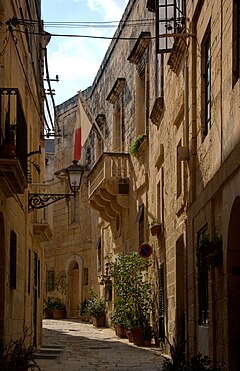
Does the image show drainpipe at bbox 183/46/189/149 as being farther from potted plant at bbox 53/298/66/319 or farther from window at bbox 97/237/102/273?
potted plant at bbox 53/298/66/319

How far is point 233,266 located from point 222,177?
3.48ft

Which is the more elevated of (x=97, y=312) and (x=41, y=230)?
(x=41, y=230)

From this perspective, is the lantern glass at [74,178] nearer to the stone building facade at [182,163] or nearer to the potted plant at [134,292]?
the stone building facade at [182,163]

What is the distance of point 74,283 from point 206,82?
25.3 m

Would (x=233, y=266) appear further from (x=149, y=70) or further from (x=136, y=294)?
(x=149, y=70)

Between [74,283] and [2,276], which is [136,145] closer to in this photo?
[2,276]

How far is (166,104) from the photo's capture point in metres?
17.0

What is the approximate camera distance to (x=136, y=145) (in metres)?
21.6

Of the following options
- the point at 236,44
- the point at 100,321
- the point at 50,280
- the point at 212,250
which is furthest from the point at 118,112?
the point at 236,44

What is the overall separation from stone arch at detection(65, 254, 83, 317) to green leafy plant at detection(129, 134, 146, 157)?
13815 millimetres

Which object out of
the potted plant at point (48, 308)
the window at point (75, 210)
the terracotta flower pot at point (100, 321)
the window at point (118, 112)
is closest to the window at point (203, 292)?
the window at point (118, 112)

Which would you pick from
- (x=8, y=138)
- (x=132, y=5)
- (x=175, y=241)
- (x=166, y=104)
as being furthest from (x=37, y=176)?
(x=8, y=138)

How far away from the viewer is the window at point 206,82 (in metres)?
11.7

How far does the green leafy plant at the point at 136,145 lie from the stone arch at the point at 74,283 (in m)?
13.8
